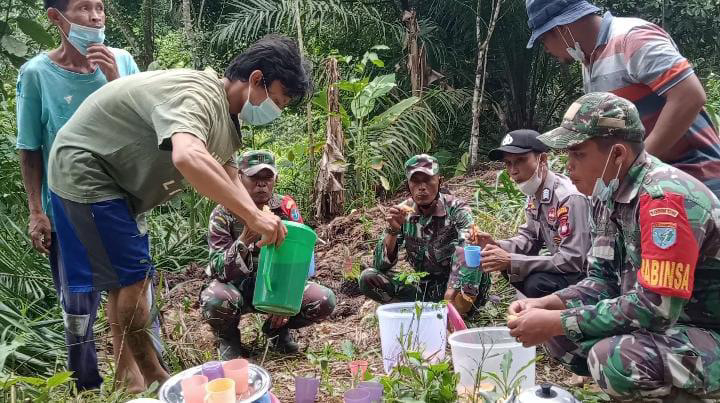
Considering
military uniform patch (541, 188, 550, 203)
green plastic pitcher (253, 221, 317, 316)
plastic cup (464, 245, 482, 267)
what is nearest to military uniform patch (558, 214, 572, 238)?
military uniform patch (541, 188, 550, 203)

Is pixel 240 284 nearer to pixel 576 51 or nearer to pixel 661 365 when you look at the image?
pixel 576 51

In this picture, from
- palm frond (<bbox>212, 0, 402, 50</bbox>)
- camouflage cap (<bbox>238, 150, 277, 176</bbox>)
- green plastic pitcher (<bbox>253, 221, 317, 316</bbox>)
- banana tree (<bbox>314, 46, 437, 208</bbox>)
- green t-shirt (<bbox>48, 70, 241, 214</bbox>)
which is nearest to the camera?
green t-shirt (<bbox>48, 70, 241, 214</bbox>)

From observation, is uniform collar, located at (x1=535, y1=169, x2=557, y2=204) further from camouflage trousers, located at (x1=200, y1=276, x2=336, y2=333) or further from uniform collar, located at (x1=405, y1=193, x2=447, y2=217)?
camouflage trousers, located at (x1=200, y1=276, x2=336, y2=333)

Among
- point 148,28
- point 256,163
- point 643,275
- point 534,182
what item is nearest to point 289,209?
point 256,163

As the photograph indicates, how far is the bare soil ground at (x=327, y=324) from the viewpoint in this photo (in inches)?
117

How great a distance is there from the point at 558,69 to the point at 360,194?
187 inches

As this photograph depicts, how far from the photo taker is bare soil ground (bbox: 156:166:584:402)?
297 cm

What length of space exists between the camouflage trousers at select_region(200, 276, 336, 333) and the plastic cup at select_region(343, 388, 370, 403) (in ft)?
4.52

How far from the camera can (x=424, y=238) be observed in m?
3.83

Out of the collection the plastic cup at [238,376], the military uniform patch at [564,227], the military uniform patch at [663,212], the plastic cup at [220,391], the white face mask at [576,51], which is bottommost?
the plastic cup at [238,376]

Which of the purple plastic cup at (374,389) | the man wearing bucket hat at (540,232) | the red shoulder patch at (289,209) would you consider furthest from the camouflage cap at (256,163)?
the purple plastic cup at (374,389)

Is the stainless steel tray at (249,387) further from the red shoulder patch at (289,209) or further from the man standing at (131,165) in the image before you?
the red shoulder patch at (289,209)

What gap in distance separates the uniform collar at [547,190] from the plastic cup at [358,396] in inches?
63.4

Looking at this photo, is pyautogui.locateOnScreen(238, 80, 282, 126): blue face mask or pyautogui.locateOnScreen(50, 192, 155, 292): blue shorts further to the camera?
pyautogui.locateOnScreen(238, 80, 282, 126): blue face mask
